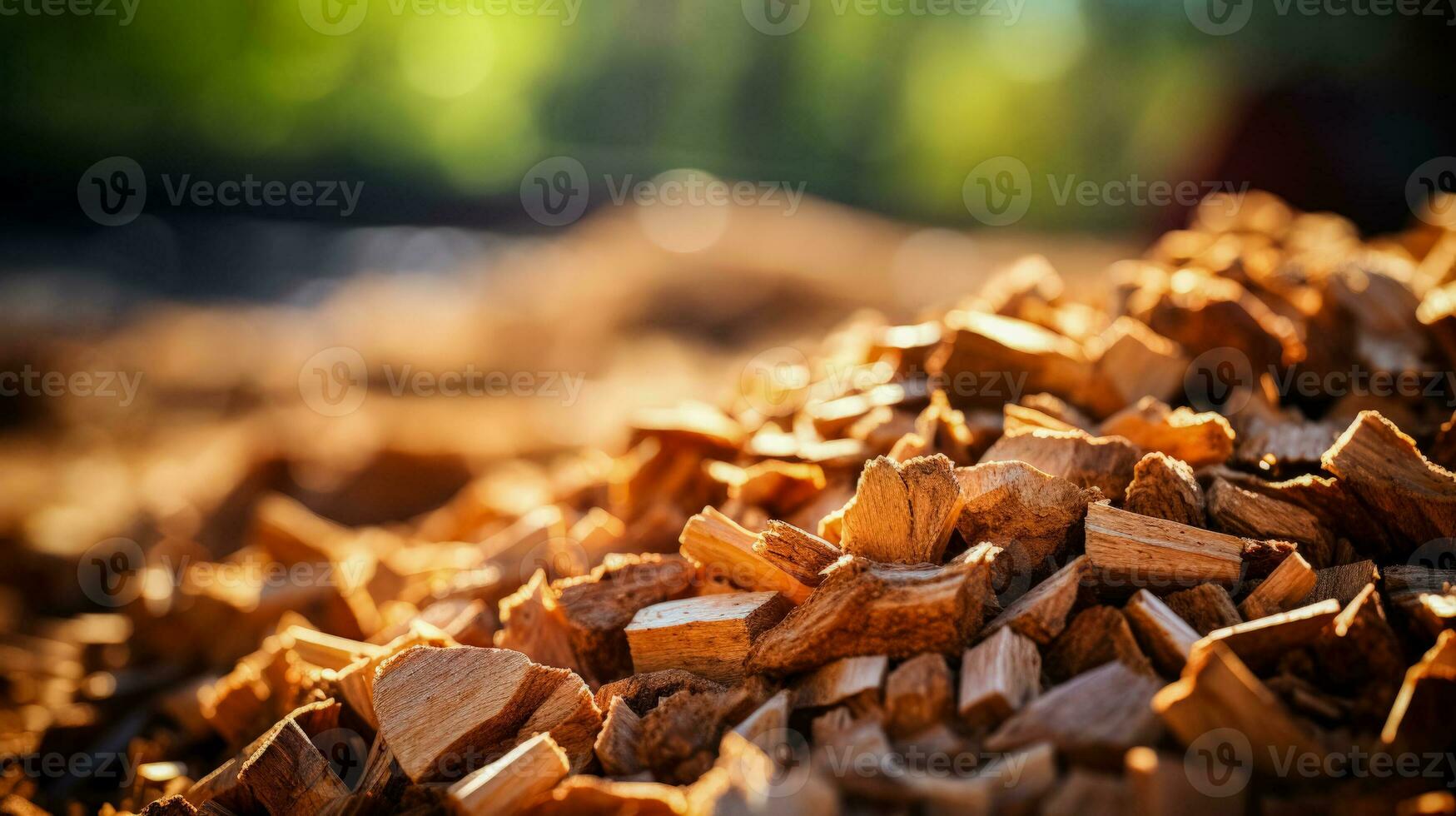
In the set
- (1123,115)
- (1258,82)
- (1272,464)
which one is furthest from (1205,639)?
(1123,115)

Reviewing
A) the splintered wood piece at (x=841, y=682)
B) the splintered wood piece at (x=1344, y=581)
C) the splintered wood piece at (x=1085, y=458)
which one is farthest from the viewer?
the splintered wood piece at (x=1085, y=458)

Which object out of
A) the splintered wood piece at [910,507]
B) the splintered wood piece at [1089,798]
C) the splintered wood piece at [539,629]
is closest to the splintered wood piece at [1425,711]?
the splintered wood piece at [1089,798]

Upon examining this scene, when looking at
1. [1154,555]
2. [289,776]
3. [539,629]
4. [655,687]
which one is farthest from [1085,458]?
[289,776]

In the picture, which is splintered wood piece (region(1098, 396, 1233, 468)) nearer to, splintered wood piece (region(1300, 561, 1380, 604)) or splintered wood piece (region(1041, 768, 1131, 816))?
splintered wood piece (region(1300, 561, 1380, 604))

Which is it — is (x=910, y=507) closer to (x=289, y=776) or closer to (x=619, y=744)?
(x=619, y=744)

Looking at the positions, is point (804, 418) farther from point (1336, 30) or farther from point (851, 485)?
point (1336, 30)

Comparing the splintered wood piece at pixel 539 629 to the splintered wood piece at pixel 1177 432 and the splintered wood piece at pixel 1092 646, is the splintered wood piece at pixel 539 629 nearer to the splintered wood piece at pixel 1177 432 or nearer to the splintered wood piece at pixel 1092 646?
the splintered wood piece at pixel 1092 646

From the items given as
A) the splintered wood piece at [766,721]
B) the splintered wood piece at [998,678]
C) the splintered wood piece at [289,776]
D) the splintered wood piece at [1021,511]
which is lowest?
the splintered wood piece at [289,776]

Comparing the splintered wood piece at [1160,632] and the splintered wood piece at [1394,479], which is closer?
the splintered wood piece at [1160,632]
